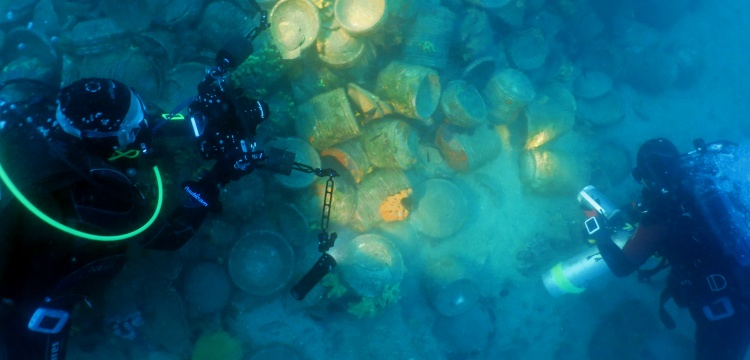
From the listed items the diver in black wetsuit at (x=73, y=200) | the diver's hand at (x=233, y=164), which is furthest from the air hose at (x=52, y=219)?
the diver's hand at (x=233, y=164)

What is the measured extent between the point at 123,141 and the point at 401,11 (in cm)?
421

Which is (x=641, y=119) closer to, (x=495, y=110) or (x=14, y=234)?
(x=495, y=110)

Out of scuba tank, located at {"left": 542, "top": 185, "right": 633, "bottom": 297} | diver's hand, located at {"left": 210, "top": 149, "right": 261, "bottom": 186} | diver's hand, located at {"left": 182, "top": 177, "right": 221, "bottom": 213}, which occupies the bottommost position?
scuba tank, located at {"left": 542, "top": 185, "right": 633, "bottom": 297}

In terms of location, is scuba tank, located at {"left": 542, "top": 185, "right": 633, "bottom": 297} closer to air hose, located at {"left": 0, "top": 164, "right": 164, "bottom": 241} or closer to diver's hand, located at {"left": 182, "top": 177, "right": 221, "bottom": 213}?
diver's hand, located at {"left": 182, "top": 177, "right": 221, "bottom": 213}

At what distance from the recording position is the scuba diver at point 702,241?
506cm

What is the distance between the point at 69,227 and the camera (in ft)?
9.18

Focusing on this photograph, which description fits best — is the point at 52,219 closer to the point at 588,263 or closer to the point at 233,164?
the point at 233,164

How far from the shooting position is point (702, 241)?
17.0ft

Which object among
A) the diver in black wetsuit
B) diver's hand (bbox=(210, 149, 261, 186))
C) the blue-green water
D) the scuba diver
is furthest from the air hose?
the scuba diver

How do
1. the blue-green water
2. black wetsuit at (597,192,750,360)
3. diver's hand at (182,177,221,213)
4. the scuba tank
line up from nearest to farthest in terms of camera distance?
diver's hand at (182,177,221,213) < the blue-green water < black wetsuit at (597,192,750,360) < the scuba tank

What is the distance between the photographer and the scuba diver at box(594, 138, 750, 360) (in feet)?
16.6

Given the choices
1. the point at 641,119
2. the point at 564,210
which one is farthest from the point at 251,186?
the point at 641,119

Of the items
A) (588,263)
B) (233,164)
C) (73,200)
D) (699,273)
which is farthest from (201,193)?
(699,273)

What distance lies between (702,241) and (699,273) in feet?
1.68
